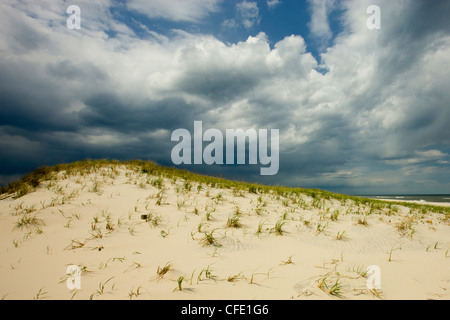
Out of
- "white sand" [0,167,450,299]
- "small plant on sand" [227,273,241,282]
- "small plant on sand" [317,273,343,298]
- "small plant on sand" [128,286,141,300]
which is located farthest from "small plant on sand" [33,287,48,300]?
"small plant on sand" [317,273,343,298]

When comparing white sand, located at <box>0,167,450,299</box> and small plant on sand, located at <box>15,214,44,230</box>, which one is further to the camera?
small plant on sand, located at <box>15,214,44,230</box>

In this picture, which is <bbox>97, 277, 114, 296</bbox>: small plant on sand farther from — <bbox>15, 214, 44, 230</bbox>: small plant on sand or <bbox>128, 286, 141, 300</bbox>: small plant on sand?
<bbox>15, 214, 44, 230</bbox>: small plant on sand

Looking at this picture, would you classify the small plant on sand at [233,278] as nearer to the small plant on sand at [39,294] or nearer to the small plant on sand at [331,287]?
the small plant on sand at [331,287]

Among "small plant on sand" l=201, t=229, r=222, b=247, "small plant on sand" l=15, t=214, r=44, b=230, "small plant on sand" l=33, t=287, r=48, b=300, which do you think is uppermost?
"small plant on sand" l=15, t=214, r=44, b=230

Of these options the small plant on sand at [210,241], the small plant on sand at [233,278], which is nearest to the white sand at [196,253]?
the small plant on sand at [233,278]

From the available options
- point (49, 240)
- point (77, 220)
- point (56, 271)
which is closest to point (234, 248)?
point (56, 271)

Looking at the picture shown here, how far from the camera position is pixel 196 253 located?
3773 millimetres

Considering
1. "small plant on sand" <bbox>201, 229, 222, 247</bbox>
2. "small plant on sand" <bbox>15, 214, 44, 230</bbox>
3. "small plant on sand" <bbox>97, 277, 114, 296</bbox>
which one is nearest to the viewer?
"small plant on sand" <bbox>97, 277, 114, 296</bbox>

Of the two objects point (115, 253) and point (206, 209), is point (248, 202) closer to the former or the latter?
point (206, 209)

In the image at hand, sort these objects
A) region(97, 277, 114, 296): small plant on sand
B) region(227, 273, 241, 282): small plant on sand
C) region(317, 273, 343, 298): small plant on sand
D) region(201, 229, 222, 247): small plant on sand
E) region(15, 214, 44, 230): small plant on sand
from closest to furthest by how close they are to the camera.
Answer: region(317, 273, 343, 298): small plant on sand → region(97, 277, 114, 296): small plant on sand → region(227, 273, 241, 282): small plant on sand → region(201, 229, 222, 247): small plant on sand → region(15, 214, 44, 230): small plant on sand

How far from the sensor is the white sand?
2668 mm

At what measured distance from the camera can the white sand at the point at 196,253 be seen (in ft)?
8.75

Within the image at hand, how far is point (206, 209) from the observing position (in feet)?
20.4
